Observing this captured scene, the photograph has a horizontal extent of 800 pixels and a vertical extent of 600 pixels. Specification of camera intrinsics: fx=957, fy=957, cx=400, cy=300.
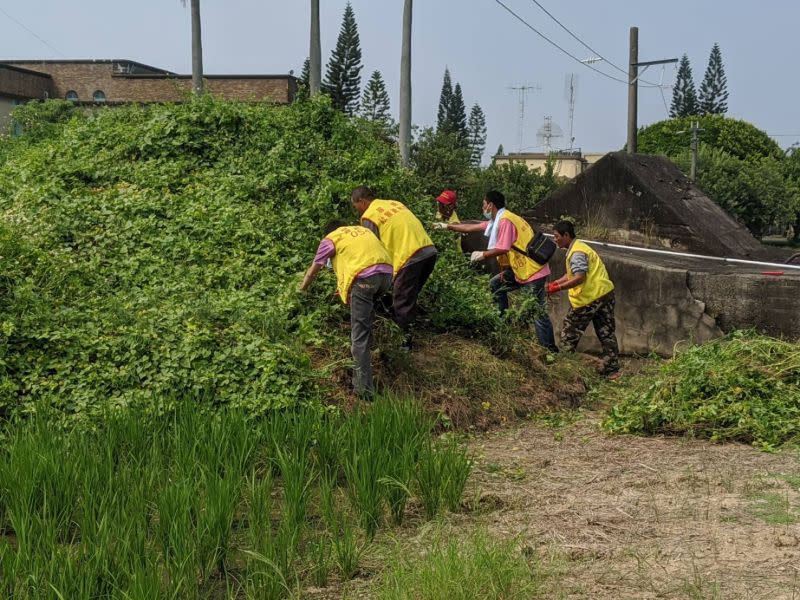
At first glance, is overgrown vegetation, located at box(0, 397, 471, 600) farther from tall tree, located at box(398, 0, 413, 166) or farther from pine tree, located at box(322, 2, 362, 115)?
pine tree, located at box(322, 2, 362, 115)

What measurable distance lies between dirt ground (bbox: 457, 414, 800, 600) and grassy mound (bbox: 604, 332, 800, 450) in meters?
0.18

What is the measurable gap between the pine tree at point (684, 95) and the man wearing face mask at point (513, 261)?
7191cm

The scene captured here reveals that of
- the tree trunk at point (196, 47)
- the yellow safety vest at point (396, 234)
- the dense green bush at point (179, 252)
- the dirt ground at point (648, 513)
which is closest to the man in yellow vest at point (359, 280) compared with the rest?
the dense green bush at point (179, 252)

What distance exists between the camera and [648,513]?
486cm

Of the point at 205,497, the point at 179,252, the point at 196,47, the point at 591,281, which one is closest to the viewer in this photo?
the point at 205,497

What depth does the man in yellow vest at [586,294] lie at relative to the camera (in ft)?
30.3

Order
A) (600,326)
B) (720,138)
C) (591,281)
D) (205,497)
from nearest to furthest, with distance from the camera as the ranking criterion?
(205,497) < (591,281) < (600,326) < (720,138)

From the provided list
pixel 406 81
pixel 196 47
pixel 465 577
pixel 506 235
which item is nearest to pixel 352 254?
pixel 506 235

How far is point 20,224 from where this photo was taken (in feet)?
28.5

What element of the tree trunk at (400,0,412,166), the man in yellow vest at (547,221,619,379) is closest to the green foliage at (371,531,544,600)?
the man in yellow vest at (547,221,619,379)

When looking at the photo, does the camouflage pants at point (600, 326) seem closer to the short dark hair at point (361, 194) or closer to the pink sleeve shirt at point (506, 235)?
the pink sleeve shirt at point (506, 235)

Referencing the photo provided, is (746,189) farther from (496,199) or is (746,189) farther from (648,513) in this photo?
(648,513)

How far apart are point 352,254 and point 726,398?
9.42ft

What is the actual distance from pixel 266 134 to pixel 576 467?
5454mm
